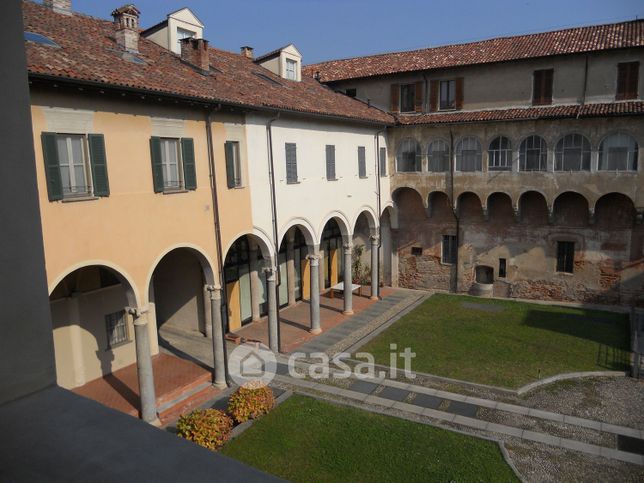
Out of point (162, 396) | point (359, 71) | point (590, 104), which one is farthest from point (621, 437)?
point (359, 71)

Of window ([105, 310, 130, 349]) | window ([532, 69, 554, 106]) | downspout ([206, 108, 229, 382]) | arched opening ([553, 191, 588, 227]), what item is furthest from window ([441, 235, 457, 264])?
window ([105, 310, 130, 349])

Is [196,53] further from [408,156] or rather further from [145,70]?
[408,156]

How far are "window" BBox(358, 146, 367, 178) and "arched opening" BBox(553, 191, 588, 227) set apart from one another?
926cm

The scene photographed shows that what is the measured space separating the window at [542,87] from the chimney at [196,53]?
1550 cm

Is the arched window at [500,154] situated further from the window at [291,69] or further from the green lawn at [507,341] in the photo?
the window at [291,69]

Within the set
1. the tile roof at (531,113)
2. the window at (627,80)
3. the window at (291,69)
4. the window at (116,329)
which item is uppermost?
the window at (291,69)

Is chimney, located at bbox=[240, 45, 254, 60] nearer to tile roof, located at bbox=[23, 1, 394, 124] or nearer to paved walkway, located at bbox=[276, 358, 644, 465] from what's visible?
tile roof, located at bbox=[23, 1, 394, 124]

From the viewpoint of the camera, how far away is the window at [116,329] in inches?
682

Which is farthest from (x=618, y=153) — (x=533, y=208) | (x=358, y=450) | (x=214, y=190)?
(x=358, y=450)

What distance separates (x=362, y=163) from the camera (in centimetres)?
2497

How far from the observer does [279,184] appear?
61.9 ft

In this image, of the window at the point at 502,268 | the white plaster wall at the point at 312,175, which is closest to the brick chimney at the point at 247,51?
the white plaster wall at the point at 312,175

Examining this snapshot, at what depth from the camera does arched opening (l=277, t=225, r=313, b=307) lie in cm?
2502

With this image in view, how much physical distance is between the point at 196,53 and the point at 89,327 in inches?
394
